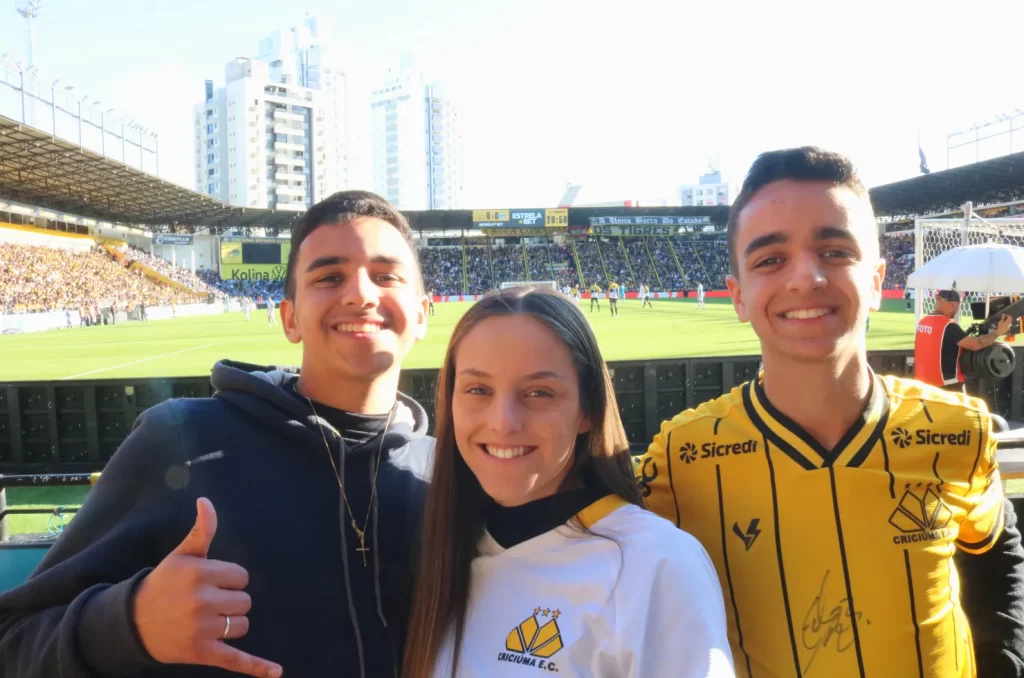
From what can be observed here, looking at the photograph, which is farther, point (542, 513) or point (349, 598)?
point (349, 598)

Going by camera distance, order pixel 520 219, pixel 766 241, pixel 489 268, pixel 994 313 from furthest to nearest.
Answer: pixel 489 268 < pixel 520 219 < pixel 994 313 < pixel 766 241

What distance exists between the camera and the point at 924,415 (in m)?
2.16

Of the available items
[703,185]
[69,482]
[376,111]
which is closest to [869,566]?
[69,482]

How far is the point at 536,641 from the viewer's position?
1.66m

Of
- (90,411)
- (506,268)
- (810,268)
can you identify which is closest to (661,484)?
(810,268)

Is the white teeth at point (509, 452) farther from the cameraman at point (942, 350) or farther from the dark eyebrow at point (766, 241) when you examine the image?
the cameraman at point (942, 350)

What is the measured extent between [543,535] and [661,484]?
0.60m

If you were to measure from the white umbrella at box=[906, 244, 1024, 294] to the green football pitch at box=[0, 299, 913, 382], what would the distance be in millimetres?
5717

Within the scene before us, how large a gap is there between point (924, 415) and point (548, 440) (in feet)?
4.20

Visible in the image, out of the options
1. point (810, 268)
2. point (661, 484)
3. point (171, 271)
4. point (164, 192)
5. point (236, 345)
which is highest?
point (164, 192)

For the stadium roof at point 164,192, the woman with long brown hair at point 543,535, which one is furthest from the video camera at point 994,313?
the stadium roof at point 164,192

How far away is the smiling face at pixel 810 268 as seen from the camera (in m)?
1.97

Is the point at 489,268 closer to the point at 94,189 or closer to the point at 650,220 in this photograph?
the point at 650,220
